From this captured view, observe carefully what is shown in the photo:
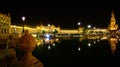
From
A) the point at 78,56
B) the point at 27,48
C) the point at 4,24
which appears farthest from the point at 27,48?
the point at 4,24

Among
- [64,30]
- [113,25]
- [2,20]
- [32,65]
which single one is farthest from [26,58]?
[64,30]

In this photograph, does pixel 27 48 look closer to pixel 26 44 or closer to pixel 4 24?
pixel 26 44

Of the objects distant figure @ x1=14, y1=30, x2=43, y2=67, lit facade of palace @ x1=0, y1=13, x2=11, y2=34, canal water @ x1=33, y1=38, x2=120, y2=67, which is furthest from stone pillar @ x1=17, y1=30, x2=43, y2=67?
lit facade of palace @ x1=0, y1=13, x2=11, y2=34

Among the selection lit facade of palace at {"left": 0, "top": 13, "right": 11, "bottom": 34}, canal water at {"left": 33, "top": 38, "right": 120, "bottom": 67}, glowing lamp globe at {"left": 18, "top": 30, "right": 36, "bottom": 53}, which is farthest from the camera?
lit facade of palace at {"left": 0, "top": 13, "right": 11, "bottom": 34}

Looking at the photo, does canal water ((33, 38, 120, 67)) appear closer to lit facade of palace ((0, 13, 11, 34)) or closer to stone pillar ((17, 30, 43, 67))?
stone pillar ((17, 30, 43, 67))

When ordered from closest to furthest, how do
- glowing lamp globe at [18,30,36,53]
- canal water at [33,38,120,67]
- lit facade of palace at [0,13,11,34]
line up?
glowing lamp globe at [18,30,36,53] → canal water at [33,38,120,67] → lit facade of palace at [0,13,11,34]

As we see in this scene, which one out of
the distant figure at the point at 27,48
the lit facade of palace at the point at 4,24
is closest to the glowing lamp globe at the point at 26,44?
the distant figure at the point at 27,48

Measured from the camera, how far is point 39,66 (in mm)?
4477

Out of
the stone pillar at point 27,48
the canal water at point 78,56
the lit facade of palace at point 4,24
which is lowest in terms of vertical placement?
the canal water at point 78,56

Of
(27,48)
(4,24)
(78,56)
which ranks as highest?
(4,24)

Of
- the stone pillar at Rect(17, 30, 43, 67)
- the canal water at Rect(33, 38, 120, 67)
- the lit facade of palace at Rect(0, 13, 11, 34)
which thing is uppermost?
the lit facade of palace at Rect(0, 13, 11, 34)

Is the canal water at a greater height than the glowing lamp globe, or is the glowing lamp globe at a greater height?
the glowing lamp globe

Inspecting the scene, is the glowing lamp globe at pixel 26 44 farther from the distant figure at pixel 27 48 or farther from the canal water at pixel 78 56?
the canal water at pixel 78 56

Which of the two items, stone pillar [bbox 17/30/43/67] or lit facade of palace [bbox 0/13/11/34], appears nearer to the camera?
stone pillar [bbox 17/30/43/67]
